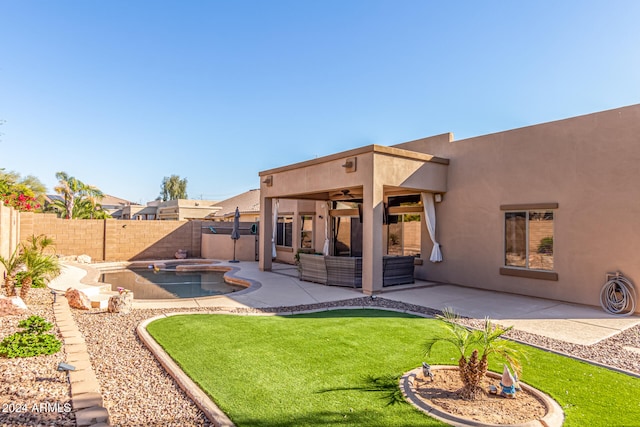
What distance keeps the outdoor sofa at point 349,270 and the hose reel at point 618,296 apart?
5.54 metres

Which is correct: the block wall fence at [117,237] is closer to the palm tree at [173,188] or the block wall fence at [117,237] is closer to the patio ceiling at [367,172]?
→ the patio ceiling at [367,172]

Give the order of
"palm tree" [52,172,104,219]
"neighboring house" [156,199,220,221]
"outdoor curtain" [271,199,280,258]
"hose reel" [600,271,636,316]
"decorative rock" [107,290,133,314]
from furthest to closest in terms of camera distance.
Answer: "neighboring house" [156,199,220,221], "palm tree" [52,172,104,219], "outdoor curtain" [271,199,280,258], "hose reel" [600,271,636,316], "decorative rock" [107,290,133,314]

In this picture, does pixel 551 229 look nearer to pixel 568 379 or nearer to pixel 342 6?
pixel 568 379

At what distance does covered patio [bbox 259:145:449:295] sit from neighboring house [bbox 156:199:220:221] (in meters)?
25.5

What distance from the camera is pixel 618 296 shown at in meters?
9.30

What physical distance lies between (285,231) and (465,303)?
1270 cm

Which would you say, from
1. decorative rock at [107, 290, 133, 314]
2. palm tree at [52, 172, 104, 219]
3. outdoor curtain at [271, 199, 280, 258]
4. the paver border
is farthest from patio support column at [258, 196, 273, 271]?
palm tree at [52, 172, 104, 219]

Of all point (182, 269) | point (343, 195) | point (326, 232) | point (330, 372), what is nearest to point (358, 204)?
point (343, 195)

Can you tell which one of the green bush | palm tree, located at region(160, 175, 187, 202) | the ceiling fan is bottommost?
A: the green bush

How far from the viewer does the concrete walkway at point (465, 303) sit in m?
7.77

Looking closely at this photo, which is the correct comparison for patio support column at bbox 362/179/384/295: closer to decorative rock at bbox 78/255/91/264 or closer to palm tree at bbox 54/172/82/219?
decorative rock at bbox 78/255/91/264

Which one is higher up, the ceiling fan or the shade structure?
the ceiling fan

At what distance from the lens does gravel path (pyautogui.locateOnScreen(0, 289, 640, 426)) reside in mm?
3725

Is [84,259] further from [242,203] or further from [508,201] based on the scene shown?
[242,203]
